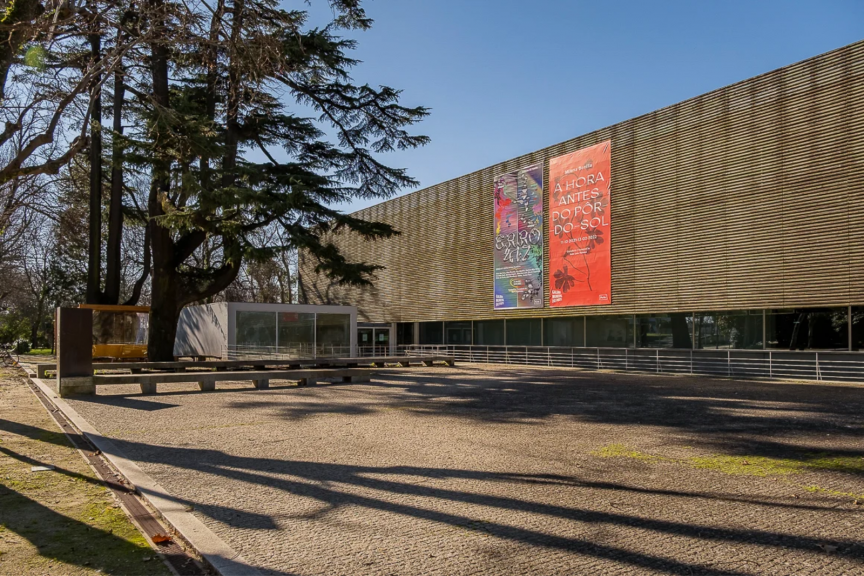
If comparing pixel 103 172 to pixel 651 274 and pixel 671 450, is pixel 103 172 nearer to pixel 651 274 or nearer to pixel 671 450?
pixel 651 274

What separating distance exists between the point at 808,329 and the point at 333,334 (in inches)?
805

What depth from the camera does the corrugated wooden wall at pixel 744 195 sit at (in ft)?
65.8

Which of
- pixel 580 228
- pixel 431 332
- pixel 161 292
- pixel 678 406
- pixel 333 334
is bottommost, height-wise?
pixel 678 406

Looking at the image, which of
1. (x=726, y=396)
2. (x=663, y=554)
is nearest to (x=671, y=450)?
(x=663, y=554)

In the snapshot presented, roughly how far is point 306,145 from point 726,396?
16281 millimetres

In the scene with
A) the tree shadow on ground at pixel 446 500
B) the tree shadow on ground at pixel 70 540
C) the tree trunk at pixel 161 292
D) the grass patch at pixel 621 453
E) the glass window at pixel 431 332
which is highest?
the tree trunk at pixel 161 292

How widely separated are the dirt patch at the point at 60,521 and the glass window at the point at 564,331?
77.9 feet

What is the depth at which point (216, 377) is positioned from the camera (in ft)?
56.2

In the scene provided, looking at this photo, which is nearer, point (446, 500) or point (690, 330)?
point (446, 500)

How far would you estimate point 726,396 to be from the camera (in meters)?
15.4

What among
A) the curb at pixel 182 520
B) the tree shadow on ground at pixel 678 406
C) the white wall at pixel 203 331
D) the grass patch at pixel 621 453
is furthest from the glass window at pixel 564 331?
the curb at pixel 182 520

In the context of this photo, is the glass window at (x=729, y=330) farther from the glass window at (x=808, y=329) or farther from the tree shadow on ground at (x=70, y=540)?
the tree shadow on ground at (x=70, y=540)

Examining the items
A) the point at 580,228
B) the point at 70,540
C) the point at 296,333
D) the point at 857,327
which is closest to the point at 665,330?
the point at 580,228

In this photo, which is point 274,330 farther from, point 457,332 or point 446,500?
point 446,500
